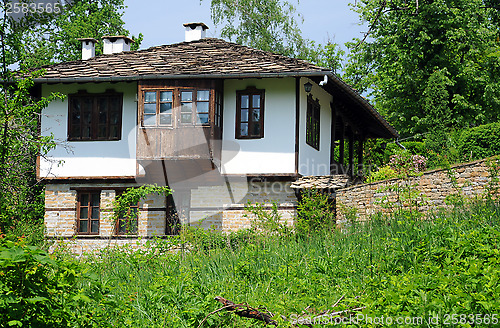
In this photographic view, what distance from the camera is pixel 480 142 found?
63.7 feet

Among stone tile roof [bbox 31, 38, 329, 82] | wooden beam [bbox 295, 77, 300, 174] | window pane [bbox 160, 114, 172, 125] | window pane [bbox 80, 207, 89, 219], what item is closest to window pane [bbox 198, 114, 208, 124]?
window pane [bbox 160, 114, 172, 125]

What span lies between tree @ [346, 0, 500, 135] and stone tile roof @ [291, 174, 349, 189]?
8623 mm

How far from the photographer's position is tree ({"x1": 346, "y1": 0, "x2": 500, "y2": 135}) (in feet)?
82.5

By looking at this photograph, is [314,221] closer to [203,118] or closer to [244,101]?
[203,118]

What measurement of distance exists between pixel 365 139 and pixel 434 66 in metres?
4.45

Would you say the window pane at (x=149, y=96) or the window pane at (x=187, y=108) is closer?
the window pane at (x=187, y=108)

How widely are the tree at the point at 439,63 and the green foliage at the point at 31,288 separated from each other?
2005cm

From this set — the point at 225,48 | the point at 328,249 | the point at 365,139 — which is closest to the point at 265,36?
the point at 365,139

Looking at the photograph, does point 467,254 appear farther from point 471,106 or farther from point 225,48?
point 471,106

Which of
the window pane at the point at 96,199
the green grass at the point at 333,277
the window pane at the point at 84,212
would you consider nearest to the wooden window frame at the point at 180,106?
the window pane at the point at 96,199

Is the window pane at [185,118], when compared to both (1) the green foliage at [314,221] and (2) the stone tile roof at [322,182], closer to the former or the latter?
(2) the stone tile roof at [322,182]

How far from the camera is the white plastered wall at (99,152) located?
17.6 metres

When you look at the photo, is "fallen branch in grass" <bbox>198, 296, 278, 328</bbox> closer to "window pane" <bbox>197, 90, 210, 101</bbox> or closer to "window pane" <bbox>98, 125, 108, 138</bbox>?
"window pane" <bbox>197, 90, 210, 101</bbox>

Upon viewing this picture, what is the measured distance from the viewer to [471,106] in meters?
25.5
